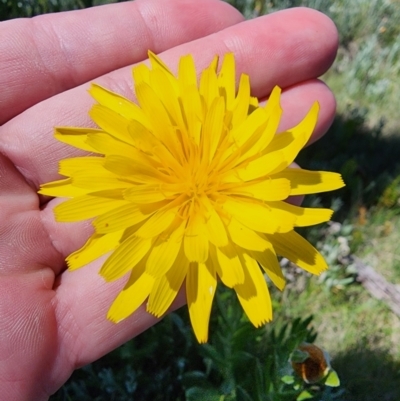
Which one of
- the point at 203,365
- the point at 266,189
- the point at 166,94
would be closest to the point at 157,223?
the point at 266,189

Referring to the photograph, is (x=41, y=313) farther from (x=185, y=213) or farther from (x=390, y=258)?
(x=390, y=258)

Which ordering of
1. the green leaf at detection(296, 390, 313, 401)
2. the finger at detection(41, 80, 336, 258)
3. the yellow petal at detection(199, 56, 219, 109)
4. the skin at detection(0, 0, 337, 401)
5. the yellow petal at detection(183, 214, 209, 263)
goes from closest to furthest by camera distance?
the yellow petal at detection(183, 214, 209, 263) < the yellow petal at detection(199, 56, 219, 109) < the skin at detection(0, 0, 337, 401) < the green leaf at detection(296, 390, 313, 401) < the finger at detection(41, 80, 336, 258)

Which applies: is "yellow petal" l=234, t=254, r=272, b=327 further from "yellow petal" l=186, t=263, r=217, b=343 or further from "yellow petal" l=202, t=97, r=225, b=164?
"yellow petal" l=202, t=97, r=225, b=164

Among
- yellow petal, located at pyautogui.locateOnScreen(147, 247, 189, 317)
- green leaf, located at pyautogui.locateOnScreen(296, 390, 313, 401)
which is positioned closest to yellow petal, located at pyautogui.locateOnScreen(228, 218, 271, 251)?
yellow petal, located at pyautogui.locateOnScreen(147, 247, 189, 317)

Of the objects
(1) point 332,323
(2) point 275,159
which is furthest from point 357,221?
(2) point 275,159

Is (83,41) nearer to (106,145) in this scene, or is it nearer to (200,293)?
(106,145)
